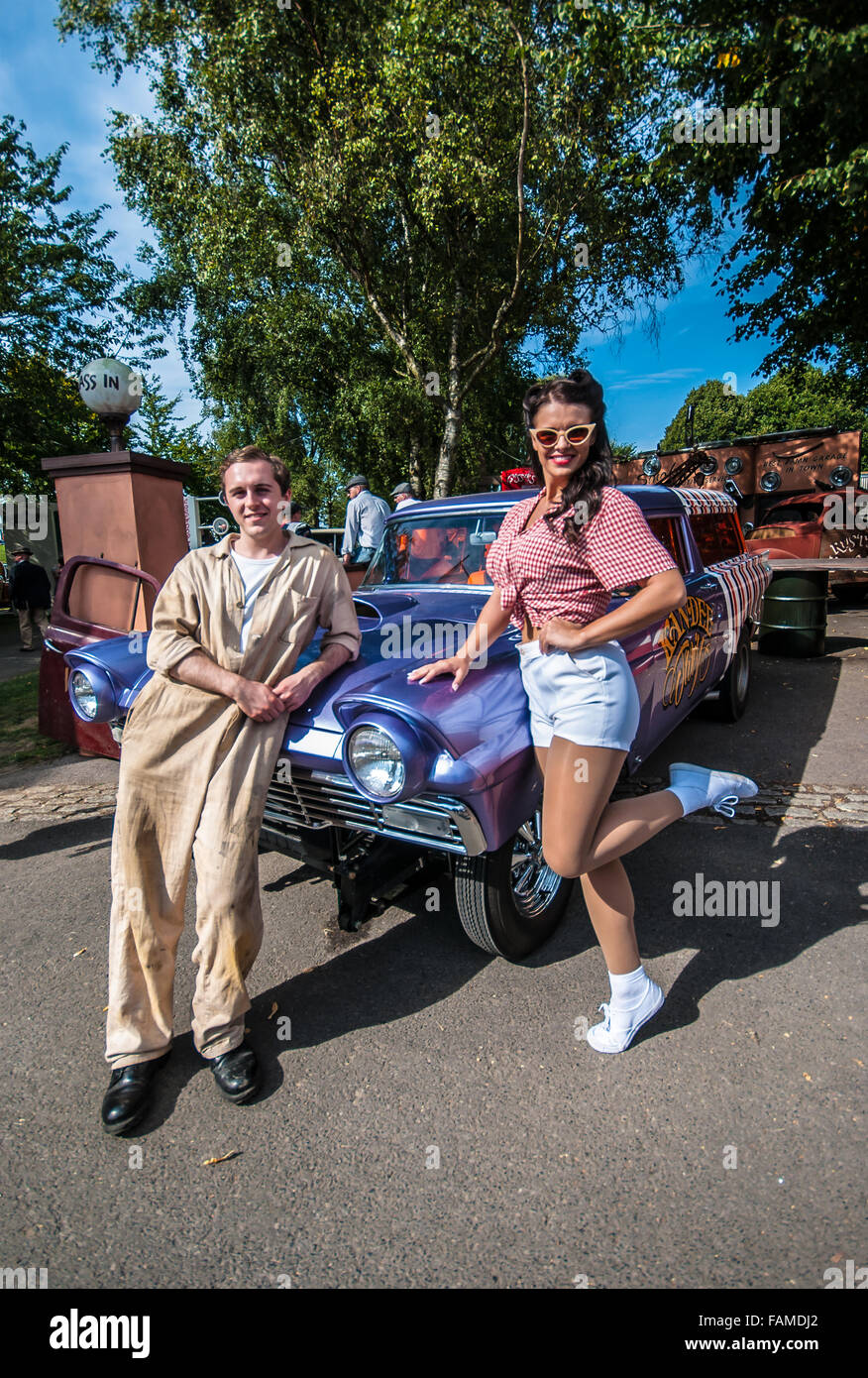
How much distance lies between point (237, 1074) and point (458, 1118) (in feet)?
2.29

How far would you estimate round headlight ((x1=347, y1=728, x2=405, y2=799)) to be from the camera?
2.25 m

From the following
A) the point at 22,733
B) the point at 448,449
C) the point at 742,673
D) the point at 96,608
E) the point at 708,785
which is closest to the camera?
the point at 708,785

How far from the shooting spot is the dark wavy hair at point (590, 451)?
2170 millimetres

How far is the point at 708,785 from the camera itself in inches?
104

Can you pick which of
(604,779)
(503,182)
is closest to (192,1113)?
(604,779)

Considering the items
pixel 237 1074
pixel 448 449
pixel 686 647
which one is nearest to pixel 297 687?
pixel 237 1074

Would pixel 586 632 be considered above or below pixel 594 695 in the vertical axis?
above

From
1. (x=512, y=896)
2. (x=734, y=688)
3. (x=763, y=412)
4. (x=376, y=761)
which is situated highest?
(x=763, y=412)

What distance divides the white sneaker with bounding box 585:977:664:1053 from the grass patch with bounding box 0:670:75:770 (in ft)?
17.7

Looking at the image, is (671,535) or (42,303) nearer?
(671,535)

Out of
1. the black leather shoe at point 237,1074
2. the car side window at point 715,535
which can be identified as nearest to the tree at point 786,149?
the car side window at point 715,535

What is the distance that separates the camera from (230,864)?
2285 millimetres

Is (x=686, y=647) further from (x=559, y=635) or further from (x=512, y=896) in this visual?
(x=559, y=635)

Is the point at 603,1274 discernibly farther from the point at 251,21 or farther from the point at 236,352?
the point at 236,352
